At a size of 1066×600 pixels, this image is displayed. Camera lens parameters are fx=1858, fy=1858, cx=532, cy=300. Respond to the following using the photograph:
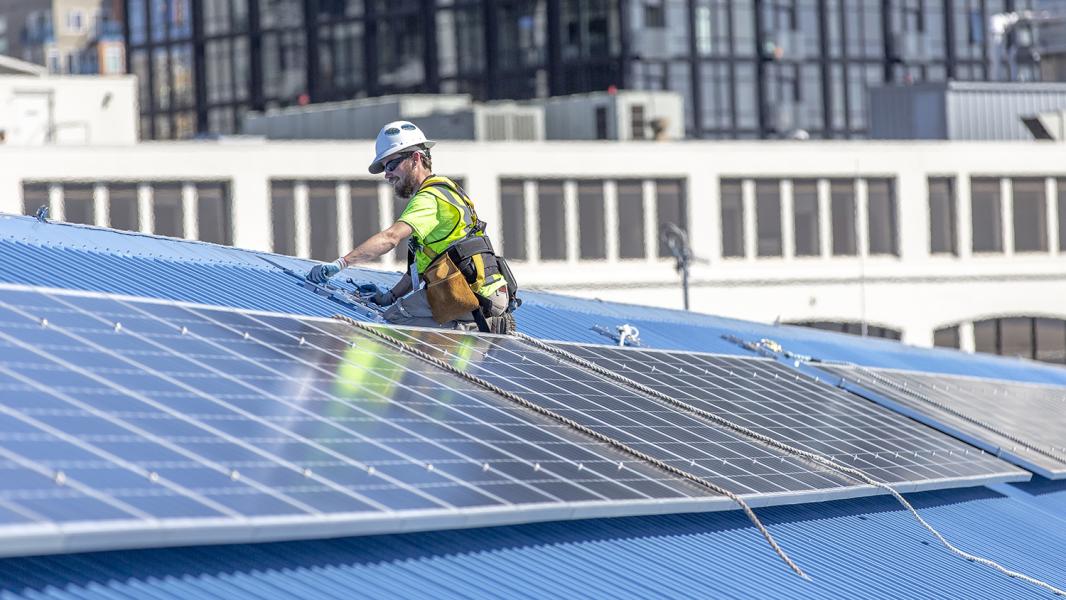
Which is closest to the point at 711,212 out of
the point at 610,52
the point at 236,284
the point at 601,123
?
the point at 601,123

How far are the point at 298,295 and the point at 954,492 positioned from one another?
7802 millimetres

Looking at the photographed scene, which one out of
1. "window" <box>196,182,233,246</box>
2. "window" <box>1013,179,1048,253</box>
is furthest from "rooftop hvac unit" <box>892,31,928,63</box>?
"window" <box>196,182,233,246</box>

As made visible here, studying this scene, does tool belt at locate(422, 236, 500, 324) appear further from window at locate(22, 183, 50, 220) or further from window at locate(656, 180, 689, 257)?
window at locate(656, 180, 689, 257)

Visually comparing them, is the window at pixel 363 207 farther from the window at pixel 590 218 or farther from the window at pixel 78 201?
the window at pixel 78 201

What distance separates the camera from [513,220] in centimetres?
7250

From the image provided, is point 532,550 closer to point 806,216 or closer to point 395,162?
point 395,162

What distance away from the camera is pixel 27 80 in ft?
261

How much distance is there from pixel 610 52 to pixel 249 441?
8793 centimetres

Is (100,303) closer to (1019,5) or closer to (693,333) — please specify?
(693,333)

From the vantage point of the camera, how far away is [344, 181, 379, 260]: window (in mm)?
70312

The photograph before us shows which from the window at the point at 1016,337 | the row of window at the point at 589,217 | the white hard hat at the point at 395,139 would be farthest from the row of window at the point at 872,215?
the white hard hat at the point at 395,139

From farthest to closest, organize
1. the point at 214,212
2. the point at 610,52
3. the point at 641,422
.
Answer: the point at 610,52 < the point at 214,212 < the point at 641,422

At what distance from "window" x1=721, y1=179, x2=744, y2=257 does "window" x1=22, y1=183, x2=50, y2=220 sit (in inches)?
1068

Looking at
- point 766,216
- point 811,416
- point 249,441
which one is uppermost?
point 249,441
